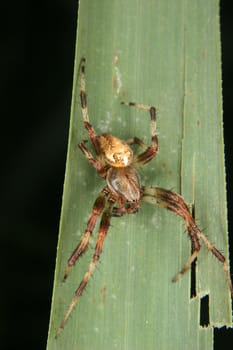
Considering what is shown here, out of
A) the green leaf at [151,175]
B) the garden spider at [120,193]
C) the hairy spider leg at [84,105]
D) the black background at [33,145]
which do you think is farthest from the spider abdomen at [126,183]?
the black background at [33,145]

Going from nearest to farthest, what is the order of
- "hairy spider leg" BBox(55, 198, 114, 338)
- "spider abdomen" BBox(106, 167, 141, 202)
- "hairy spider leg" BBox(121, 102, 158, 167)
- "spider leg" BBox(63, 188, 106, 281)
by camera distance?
"hairy spider leg" BBox(55, 198, 114, 338)
"spider leg" BBox(63, 188, 106, 281)
"hairy spider leg" BBox(121, 102, 158, 167)
"spider abdomen" BBox(106, 167, 141, 202)

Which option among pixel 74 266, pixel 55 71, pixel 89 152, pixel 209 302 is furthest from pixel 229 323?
pixel 55 71

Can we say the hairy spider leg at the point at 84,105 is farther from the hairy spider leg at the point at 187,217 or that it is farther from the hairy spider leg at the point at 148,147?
the hairy spider leg at the point at 187,217

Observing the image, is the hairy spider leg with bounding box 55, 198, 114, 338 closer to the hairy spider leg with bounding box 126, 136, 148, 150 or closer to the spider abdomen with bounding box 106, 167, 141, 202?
the spider abdomen with bounding box 106, 167, 141, 202

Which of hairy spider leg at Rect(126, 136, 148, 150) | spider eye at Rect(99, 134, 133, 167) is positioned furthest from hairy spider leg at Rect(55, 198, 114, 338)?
hairy spider leg at Rect(126, 136, 148, 150)

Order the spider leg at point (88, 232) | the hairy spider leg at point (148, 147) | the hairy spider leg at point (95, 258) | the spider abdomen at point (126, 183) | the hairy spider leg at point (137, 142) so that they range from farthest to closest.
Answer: the spider abdomen at point (126, 183), the hairy spider leg at point (137, 142), the hairy spider leg at point (148, 147), the spider leg at point (88, 232), the hairy spider leg at point (95, 258)

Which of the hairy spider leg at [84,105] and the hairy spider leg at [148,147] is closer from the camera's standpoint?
the hairy spider leg at [84,105]

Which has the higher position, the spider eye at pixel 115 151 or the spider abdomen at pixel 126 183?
the spider eye at pixel 115 151
